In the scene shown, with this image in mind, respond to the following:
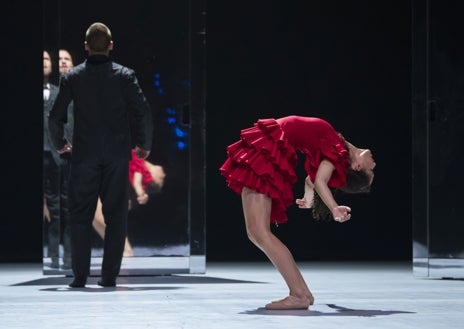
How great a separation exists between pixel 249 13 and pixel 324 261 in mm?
1827

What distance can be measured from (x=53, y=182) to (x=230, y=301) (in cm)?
217

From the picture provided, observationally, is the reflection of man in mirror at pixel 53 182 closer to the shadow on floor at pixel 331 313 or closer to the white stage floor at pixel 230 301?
the white stage floor at pixel 230 301

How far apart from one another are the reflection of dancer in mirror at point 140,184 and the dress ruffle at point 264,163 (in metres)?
2.25

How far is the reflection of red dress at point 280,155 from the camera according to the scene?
4570 mm

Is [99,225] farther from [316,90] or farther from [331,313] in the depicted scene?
[331,313]

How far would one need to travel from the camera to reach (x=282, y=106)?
328 inches

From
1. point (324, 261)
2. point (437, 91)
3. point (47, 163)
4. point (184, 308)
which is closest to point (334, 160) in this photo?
point (184, 308)

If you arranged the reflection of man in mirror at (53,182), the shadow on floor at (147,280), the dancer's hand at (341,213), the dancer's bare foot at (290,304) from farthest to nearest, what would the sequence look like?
the reflection of man in mirror at (53,182) → the shadow on floor at (147,280) → the dancer's bare foot at (290,304) → the dancer's hand at (341,213)

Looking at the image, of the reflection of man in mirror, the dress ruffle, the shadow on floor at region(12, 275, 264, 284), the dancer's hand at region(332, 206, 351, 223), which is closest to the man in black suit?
the shadow on floor at region(12, 275, 264, 284)

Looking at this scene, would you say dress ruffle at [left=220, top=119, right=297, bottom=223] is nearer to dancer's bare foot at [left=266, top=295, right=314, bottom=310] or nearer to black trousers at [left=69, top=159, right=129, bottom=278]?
dancer's bare foot at [left=266, top=295, right=314, bottom=310]

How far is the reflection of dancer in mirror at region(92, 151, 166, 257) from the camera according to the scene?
22.6ft

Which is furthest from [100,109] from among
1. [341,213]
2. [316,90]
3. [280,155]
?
[316,90]

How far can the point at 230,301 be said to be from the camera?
4.94 m

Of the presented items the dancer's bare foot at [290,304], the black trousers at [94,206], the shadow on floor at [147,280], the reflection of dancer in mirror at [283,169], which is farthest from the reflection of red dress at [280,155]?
the shadow on floor at [147,280]
